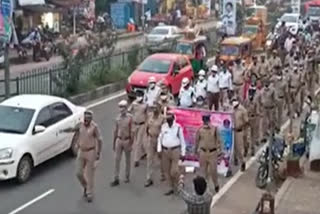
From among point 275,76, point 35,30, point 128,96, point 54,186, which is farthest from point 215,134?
point 35,30

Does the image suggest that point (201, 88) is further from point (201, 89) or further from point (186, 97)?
point (186, 97)

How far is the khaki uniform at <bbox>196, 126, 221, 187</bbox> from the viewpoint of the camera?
15109 millimetres

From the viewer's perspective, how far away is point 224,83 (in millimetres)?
22844

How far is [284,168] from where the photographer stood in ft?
57.1

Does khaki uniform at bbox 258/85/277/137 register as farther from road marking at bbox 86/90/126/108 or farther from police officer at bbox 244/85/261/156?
road marking at bbox 86/90/126/108

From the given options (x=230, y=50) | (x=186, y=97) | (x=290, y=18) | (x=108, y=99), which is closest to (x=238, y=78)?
(x=186, y=97)

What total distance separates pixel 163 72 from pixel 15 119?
10567 mm

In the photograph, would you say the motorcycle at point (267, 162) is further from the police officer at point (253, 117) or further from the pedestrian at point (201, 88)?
the pedestrian at point (201, 88)

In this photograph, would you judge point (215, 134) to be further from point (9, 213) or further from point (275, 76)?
point (275, 76)

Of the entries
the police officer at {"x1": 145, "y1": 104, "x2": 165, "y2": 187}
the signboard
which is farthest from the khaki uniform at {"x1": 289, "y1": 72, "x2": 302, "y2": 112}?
the signboard

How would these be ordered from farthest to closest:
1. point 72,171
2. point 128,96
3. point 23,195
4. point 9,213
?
point 128,96 → point 72,171 → point 23,195 → point 9,213

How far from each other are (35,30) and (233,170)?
79.6ft

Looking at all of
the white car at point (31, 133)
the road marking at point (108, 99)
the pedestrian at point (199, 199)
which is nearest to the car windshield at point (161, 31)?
the road marking at point (108, 99)

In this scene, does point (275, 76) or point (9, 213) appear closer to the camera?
point (9, 213)
